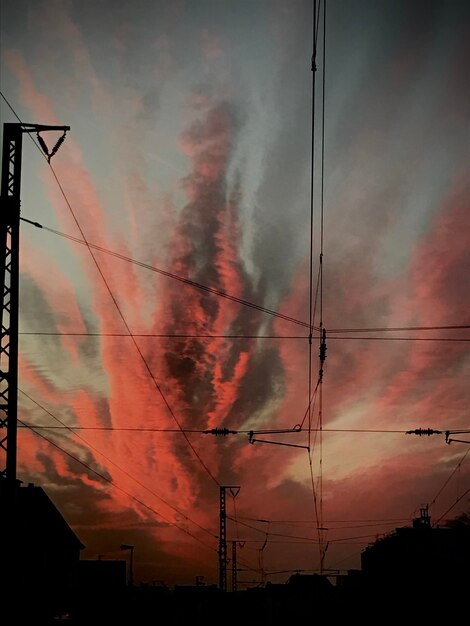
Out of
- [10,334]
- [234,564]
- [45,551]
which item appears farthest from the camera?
[234,564]

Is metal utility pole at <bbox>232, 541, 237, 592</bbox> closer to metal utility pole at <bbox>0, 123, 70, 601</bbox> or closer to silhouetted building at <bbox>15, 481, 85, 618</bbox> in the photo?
silhouetted building at <bbox>15, 481, 85, 618</bbox>

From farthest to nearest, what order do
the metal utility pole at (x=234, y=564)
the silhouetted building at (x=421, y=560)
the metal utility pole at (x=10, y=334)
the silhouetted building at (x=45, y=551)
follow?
1. the metal utility pole at (x=234, y=564)
2. the silhouetted building at (x=421, y=560)
3. the silhouetted building at (x=45, y=551)
4. the metal utility pole at (x=10, y=334)

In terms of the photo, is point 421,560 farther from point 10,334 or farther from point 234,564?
point 10,334

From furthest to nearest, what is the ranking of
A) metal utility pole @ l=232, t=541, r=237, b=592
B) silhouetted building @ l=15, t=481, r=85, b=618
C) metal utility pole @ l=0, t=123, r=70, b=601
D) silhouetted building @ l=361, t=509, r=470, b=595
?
metal utility pole @ l=232, t=541, r=237, b=592
silhouetted building @ l=361, t=509, r=470, b=595
silhouetted building @ l=15, t=481, r=85, b=618
metal utility pole @ l=0, t=123, r=70, b=601

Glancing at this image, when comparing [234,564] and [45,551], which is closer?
[45,551]

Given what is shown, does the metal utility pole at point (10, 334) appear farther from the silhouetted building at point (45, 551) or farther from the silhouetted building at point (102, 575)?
the silhouetted building at point (102, 575)

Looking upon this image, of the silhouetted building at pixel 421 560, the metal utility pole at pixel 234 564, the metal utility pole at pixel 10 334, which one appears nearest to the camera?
the metal utility pole at pixel 10 334

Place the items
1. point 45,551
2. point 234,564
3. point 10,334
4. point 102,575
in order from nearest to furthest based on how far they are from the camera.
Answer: point 10,334, point 45,551, point 234,564, point 102,575

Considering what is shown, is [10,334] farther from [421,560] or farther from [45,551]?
[421,560]

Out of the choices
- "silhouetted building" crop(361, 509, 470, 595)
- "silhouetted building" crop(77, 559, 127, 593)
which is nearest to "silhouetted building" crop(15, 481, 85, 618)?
"silhouetted building" crop(77, 559, 127, 593)

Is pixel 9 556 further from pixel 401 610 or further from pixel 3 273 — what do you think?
pixel 401 610

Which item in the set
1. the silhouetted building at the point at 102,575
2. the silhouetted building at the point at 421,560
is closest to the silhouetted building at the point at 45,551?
the silhouetted building at the point at 102,575

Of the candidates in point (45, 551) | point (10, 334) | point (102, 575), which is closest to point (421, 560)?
point (102, 575)

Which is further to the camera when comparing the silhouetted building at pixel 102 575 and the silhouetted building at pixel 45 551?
the silhouetted building at pixel 102 575
